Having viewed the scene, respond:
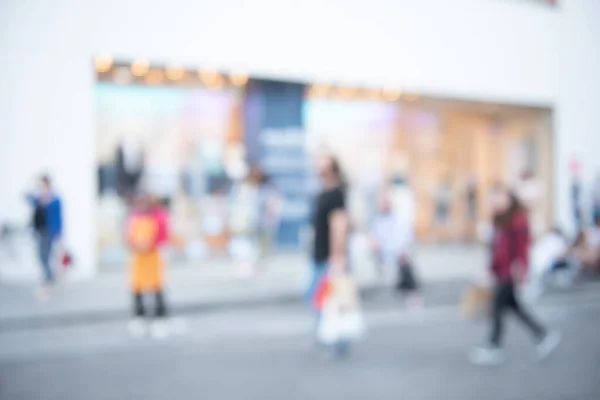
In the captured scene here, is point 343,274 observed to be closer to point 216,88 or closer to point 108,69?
point 108,69

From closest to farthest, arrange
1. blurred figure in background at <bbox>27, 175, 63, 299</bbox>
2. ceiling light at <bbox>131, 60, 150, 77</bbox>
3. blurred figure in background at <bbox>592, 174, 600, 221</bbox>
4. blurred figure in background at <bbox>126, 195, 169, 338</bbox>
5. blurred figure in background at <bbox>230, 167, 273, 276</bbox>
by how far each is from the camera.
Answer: blurred figure in background at <bbox>592, 174, 600, 221</bbox> < blurred figure in background at <bbox>27, 175, 63, 299</bbox> < blurred figure in background at <bbox>126, 195, 169, 338</bbox> < ceiling light at <bbox>131, 60, 150, 77</bbox> < blurred figure in background at <bbox>230, 167, 273, 276</bbox>

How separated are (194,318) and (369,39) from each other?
185 inches

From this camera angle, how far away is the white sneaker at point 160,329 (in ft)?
21.3

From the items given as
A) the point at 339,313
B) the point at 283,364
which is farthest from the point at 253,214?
the point at 283,364

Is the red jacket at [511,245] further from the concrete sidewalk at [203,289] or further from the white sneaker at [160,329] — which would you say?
the concrete sidewalk at [203,289]

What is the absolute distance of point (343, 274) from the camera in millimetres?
5543

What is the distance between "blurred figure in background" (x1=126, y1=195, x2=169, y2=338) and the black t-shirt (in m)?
1.58

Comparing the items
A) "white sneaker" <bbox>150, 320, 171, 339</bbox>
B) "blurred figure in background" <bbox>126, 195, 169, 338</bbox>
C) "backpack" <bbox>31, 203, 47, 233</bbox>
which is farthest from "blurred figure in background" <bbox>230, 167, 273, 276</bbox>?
"backpack" <bbox>31, 203, 47, 233</bbox>

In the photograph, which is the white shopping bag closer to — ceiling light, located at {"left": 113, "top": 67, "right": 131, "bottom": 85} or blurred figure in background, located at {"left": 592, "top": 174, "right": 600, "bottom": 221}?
blurred figure in background, located at {"left": 592, "top": 174, "right": 600, "bottom": 221}

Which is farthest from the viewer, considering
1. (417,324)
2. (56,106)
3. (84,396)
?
(417,324)

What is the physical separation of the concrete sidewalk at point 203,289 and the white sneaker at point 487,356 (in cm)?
314

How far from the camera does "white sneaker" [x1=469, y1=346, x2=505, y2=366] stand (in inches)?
211

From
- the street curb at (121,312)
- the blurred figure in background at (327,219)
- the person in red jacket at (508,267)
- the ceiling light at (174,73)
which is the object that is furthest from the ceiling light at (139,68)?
the person in red jacket at (508,267)

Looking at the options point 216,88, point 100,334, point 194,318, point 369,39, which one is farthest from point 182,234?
point 369,39
